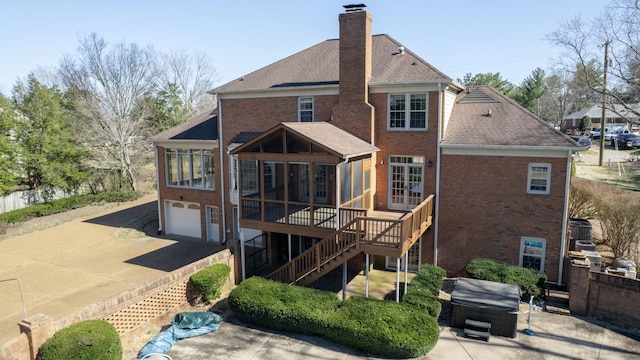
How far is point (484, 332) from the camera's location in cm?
1109

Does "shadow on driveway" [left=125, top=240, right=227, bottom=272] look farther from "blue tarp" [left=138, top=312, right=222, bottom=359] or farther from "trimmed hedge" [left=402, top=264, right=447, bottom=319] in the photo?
"trimmed hedge" [left=402, top=264, right=447, bottom=319]

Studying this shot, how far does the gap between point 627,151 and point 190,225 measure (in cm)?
4637

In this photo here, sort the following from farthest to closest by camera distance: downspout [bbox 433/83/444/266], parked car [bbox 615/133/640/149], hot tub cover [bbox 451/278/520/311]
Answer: parked car [bbox 615/133/640/149], downspout [bbox 433/83/444/266], hot tub cover [bbox 451/278/520/311]

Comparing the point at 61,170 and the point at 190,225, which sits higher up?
the point at 61,170

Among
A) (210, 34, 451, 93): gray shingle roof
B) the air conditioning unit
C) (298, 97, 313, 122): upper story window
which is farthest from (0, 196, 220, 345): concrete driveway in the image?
the air conditioning unit

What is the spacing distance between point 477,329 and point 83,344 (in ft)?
32.7

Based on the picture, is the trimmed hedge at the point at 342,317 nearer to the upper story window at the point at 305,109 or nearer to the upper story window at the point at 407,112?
the upper story window at the point at 407,112

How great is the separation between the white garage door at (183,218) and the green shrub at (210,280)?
8320mm

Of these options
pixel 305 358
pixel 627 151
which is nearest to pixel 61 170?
pixel 305 358

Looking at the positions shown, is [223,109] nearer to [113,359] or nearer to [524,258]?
[113,359]

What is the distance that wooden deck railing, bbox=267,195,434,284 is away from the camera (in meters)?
12.5

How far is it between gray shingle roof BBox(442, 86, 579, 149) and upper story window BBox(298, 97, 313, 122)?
5.86 m

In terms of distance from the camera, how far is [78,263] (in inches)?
715

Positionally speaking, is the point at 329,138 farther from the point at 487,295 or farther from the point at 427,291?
the point at 487,295
